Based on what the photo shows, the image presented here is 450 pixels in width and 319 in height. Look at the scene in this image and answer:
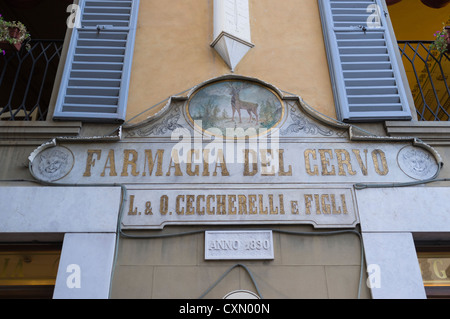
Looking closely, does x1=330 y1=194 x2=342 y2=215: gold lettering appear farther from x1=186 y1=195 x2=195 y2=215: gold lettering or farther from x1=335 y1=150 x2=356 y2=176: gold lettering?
x1=186 y1=195 x2=195 y2=215: gold lettering

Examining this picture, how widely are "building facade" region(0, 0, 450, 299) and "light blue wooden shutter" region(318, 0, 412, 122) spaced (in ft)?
0.07

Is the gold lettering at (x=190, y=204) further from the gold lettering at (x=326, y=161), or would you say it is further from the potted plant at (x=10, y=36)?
the potted plant at (x=10, y=36)

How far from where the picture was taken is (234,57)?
5.16m

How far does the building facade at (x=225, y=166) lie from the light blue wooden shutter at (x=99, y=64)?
2cm

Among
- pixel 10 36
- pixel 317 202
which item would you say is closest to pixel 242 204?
pixel 317 202

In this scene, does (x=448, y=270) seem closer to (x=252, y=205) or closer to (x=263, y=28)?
(x=252, y=205)

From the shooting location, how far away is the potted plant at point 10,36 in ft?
16.6

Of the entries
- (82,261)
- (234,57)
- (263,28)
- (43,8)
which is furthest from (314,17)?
(43,8)

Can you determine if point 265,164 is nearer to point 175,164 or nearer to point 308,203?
point 308,203

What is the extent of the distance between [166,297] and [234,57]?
9.28 feet

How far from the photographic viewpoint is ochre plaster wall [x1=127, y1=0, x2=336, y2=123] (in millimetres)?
5059

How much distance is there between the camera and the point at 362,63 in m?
5.19

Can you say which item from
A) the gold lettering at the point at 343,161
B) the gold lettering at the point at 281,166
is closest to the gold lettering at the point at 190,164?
the gold lettering at the point at 281,166

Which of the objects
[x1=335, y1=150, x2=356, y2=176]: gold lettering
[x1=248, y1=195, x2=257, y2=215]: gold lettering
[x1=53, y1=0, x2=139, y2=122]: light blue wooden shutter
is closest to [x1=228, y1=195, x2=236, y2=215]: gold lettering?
[x1=248, y1=195, x2=257, y2=215]: gold lettering
